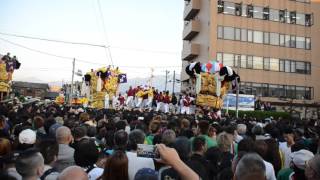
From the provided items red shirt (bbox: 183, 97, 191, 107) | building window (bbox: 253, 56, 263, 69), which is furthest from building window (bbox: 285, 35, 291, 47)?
red shirt (bbox: 183, 97, 191, 107)

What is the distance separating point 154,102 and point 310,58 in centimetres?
3021

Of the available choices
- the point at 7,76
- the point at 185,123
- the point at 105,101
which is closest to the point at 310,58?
the point at 105,101

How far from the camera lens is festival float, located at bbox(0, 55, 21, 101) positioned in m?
20.8

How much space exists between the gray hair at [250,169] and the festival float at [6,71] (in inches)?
749

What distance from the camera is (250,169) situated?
11.4ft

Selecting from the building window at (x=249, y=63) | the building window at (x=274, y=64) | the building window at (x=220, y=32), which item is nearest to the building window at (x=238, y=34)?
the building window at (x=220, y=32)

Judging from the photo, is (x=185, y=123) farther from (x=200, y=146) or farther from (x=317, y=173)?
(x=317, y=173)

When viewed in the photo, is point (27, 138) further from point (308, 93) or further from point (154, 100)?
point (308, 93)

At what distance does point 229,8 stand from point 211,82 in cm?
3458

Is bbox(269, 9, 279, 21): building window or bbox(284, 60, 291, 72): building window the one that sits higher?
bbox(269, 9, 279, 21): building window

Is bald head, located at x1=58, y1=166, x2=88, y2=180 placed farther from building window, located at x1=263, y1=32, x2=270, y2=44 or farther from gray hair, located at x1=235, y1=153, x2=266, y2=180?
building window, located at x1=263, y1=32, x2=270, y2=44

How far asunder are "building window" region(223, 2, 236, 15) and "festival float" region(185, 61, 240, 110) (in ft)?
108

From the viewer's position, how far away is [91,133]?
27.5 feet

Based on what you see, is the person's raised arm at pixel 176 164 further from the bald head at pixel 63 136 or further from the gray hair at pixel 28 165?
the bald head at pixel 63 136
